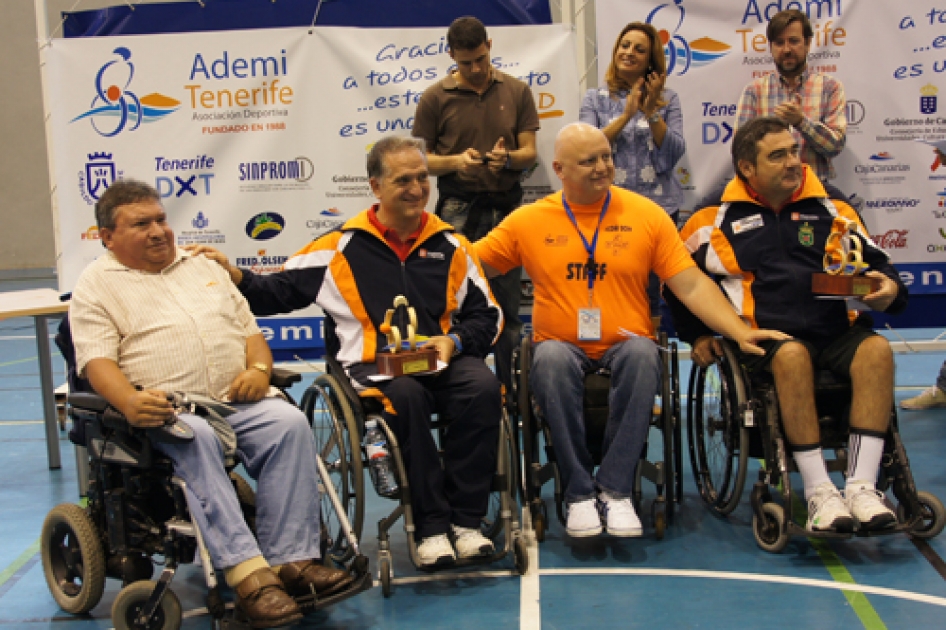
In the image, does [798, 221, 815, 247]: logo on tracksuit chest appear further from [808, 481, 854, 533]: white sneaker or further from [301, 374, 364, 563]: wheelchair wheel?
[301, 374, 364, 563]: wheelchair wheel

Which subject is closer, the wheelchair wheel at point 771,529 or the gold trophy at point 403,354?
the gold trophy at point 403,354

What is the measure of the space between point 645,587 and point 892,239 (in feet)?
9.41

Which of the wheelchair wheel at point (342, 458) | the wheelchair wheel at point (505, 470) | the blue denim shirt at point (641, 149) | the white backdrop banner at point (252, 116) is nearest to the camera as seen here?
the wheelchair wheel at point (342, 458)

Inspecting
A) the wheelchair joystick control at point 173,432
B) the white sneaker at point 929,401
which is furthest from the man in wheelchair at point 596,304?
the white sneaker at point 929,401

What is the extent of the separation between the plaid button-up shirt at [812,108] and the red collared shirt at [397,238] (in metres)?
1.92

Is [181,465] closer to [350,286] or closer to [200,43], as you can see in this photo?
[350,286]

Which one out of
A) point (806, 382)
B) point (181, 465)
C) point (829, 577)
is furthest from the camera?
point (806, 382)

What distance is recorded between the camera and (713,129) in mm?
4793

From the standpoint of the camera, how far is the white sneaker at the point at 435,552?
9.27ft

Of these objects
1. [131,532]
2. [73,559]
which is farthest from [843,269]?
[73,559]

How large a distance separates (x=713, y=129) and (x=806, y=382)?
2.11m

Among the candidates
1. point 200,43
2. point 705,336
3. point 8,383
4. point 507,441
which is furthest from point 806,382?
point 8,383

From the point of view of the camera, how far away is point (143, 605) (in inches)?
97.6

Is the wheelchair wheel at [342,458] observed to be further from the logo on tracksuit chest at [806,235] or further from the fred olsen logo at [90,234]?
the fred olsen logo at [90,234]
